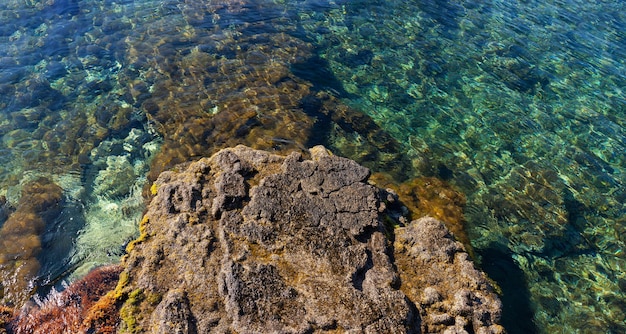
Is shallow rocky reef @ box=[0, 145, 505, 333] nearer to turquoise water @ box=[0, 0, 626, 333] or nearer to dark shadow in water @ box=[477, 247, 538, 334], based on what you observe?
dark shadow in water @ box=[477, 247, 538, 334]

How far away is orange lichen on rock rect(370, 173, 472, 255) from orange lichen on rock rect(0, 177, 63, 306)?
7508mm

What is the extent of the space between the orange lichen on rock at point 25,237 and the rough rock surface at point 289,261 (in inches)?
109

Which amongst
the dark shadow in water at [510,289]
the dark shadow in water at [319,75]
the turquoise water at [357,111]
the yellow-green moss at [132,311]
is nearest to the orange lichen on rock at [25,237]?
the turquoise water at [357,111]

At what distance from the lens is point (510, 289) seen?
339 inches

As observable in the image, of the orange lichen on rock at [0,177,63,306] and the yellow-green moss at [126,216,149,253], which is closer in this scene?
the yellow-green moss at [126,216,149,253]

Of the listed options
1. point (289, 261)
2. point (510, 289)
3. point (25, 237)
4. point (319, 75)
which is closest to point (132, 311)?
point (289, 261)

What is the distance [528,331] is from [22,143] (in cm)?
1337

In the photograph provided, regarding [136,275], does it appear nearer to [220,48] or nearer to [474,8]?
[220,48]

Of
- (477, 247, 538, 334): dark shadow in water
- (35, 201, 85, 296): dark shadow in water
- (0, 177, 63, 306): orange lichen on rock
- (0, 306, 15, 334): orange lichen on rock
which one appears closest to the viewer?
(0, 306, 15, 334): orange lichen on rock

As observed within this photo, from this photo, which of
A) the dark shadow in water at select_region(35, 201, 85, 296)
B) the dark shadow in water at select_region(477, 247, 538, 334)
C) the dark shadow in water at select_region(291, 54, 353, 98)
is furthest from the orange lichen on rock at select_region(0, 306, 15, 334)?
the dark shadow in water at select_region(291, 54, 353, 98)

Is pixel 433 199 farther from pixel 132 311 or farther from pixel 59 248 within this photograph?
pixel 59 248

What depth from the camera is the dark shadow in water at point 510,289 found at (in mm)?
7993

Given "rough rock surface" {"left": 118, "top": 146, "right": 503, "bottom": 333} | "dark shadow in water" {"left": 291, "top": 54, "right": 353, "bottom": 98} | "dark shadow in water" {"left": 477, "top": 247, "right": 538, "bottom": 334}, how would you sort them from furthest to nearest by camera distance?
"dark shadow in water" {"left": 291, "top": 54, "right": 353, "bottom": 98}
"dark shadow in water" {"left": 477, "top": 247, "right": 538, "bottom": 334}
"rough rock surface" {"left": 118, "top": 146, "right": 503, "bottom": 333}

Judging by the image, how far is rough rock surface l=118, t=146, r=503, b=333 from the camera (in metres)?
5.84
